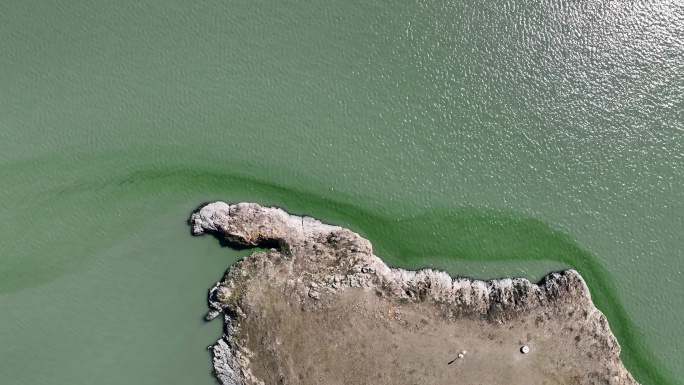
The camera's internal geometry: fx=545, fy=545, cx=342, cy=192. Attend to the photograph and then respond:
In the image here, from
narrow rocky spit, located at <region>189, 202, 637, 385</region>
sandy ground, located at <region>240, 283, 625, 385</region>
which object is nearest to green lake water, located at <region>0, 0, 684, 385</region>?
narrow rocky spit, located at <region>189, 202, 637, 385</region>

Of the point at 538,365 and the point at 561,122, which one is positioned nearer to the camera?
the point at 538,365

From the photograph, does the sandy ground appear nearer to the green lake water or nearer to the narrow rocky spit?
the narrow rocky spit

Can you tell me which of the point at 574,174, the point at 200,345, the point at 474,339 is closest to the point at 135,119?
the point at 200,345

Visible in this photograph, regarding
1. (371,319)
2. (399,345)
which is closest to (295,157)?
(371,319)

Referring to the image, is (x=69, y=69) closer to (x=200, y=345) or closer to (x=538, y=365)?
(x=200, y=345)

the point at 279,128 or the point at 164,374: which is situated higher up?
the point at 279,128

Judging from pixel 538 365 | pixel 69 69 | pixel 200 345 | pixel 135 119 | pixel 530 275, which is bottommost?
pixel 538 365

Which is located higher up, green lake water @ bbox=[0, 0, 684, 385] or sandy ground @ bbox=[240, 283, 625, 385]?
green lake water @ bbox=[0, 0, 684, 385]
